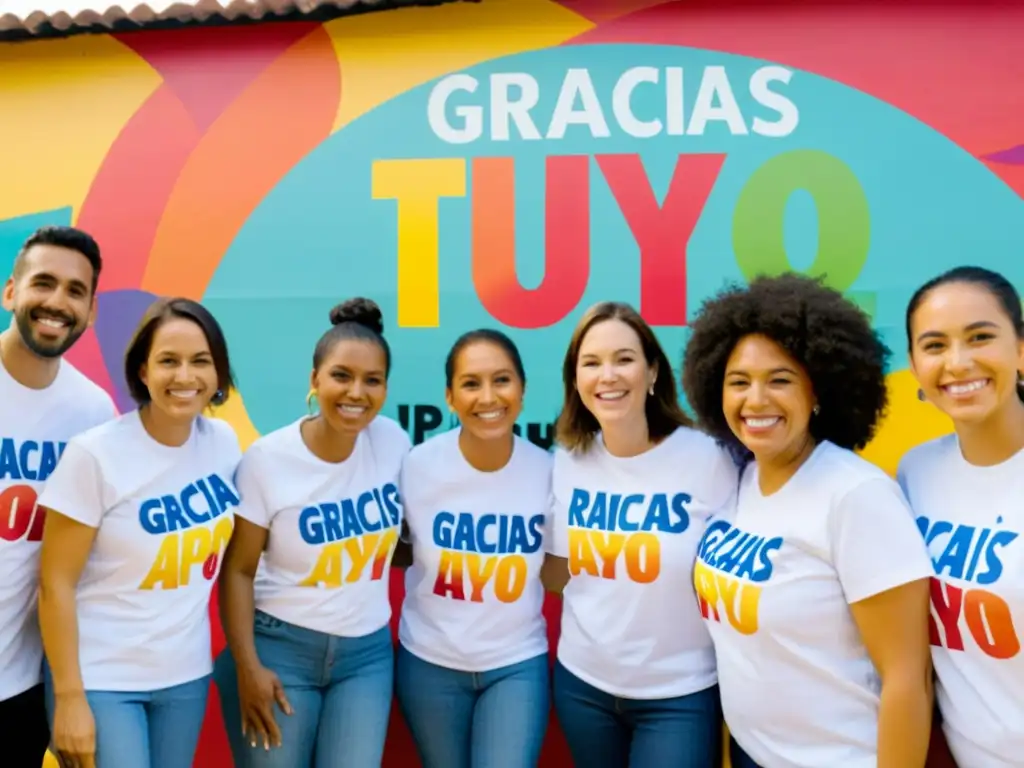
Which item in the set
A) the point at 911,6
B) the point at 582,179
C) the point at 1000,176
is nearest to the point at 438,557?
the point at 582,179

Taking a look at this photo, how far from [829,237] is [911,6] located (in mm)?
1013

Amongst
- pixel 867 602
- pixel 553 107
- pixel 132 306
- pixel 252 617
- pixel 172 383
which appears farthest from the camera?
pixel 132 306

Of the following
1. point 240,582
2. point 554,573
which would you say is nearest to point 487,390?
point 554,573

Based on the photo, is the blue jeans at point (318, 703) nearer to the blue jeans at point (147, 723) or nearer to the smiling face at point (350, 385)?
the blue jeans at point (147, 723)

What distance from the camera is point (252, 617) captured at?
250cm

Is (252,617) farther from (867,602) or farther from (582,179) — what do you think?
(582,179)

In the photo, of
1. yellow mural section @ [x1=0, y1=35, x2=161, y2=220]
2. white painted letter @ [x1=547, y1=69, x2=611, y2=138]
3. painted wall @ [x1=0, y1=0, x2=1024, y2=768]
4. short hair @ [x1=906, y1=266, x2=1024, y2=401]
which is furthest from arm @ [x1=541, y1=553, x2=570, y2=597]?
yellow mural section @ [x1=0, y1=35, x2=161, y2=220]

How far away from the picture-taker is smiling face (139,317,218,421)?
230cm

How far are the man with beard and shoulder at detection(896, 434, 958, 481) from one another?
2693 mm

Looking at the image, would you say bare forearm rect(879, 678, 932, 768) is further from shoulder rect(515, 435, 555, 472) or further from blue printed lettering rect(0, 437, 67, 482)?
blue printed lettering rect(0, 437, 67, 482)

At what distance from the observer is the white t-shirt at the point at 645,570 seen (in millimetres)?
2232

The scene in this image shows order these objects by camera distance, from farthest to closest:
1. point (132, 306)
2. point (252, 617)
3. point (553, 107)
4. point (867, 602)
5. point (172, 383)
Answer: point (132, 306) < point (553, 107) < point (252, 617) < point (172, 383) < point (867, 602)

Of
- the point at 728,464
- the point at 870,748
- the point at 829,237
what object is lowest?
the point at 870,748

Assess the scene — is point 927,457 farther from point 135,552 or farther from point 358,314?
point 135,552
